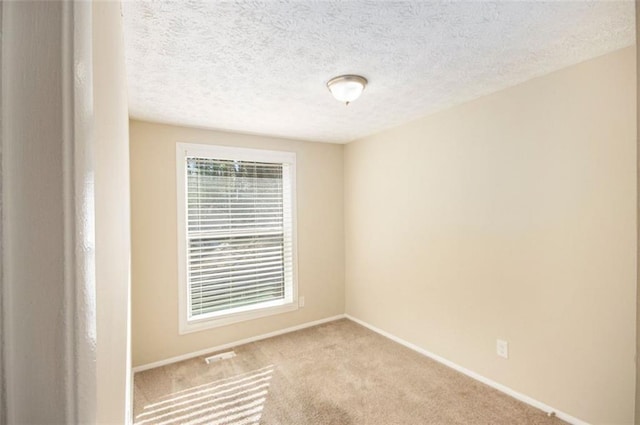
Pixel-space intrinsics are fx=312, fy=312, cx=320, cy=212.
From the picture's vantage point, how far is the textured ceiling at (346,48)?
1428 millimetres

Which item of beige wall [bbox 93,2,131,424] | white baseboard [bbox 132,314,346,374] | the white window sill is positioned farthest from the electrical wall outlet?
beige wall [bbox 93,2,131,424]

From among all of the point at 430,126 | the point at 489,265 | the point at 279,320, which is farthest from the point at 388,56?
the point at 279,320

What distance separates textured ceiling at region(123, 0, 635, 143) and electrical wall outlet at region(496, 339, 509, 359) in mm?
1981

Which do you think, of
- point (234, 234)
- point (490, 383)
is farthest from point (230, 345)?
point (490, 383)

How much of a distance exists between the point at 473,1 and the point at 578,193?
1447 mm

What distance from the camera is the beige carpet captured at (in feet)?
7.28

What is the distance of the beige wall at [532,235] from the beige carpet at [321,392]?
296 mm

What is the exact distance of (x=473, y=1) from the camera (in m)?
1.37

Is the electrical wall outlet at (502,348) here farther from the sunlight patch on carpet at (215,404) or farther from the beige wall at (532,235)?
the sunlight patch on carpet at (215,404)

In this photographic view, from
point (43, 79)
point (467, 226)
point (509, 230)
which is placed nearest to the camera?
point (43, 79)

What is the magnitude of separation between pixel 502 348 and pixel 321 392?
148 centimetres

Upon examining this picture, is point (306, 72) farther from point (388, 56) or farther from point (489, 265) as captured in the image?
point (489, 265)

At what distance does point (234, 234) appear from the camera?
349cm

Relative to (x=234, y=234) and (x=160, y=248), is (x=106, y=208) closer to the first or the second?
(x=160, y=248)
